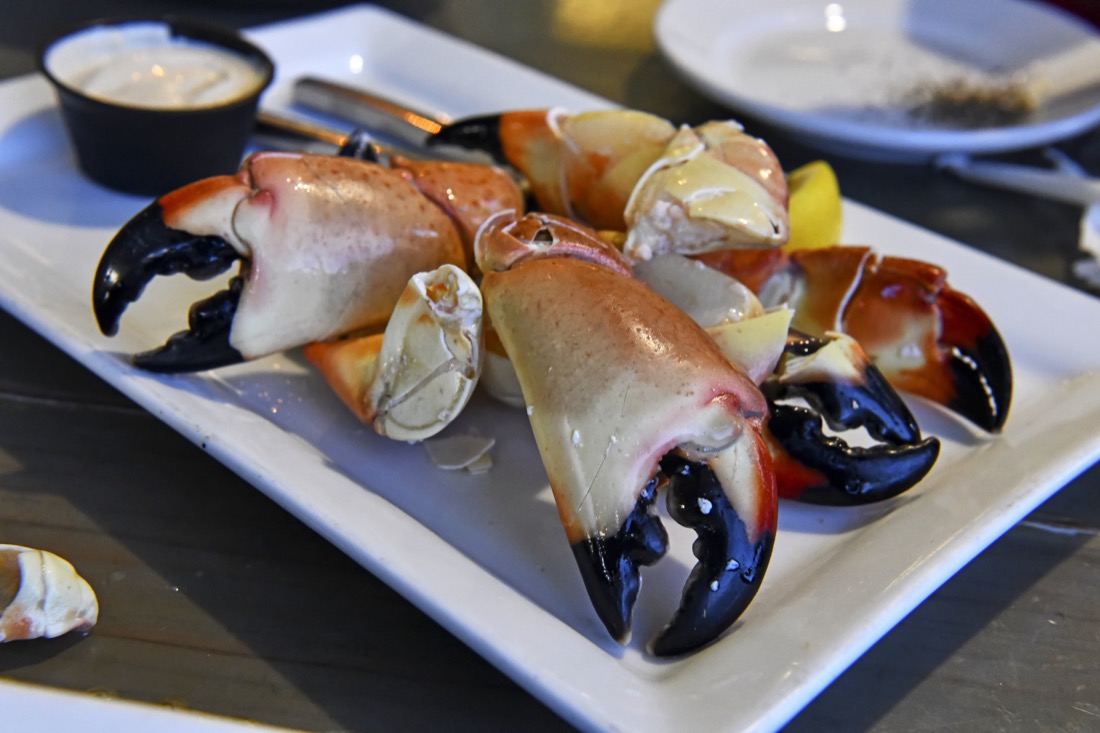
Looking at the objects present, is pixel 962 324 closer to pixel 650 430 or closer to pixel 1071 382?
pixel 1071 382

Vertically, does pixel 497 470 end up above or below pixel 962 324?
below

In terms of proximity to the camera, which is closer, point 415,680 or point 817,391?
point 415,680

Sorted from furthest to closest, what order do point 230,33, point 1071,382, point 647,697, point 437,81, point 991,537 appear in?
point 437,81
point 230,33
point 1071,382
point 991,537
point 647,697

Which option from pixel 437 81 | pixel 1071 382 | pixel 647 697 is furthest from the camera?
pixel 437 81

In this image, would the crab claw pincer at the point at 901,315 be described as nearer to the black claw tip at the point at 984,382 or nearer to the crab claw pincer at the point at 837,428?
the black claw tip at the point at 984,382

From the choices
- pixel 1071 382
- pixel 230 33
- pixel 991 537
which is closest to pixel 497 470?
pixel 991 537

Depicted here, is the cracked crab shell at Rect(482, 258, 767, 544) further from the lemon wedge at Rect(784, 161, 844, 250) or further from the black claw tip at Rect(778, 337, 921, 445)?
the lemon wedge at Rect(784, 161, 844, 250)

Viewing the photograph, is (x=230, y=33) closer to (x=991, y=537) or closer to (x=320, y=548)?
(x=320, y=548)

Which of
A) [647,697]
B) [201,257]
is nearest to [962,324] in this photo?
[647,697]
